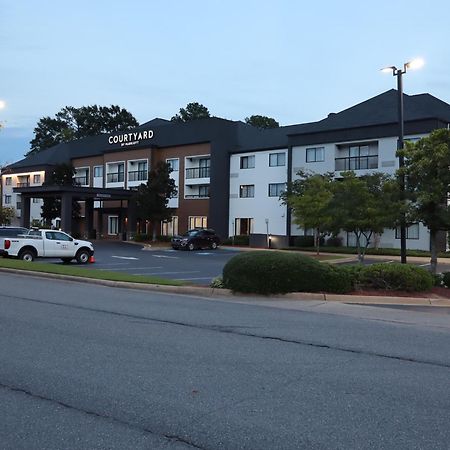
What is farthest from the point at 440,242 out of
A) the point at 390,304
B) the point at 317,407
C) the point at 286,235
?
the point at 317,407

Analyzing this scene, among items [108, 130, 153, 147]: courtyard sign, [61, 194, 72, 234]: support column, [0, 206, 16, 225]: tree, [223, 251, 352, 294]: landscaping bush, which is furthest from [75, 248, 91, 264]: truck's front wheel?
[0, 206, 16, 225]: tree

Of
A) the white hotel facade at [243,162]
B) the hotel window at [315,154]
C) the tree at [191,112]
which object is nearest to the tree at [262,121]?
the tree at [191,112]

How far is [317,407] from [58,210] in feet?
190

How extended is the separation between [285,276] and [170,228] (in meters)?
40.1

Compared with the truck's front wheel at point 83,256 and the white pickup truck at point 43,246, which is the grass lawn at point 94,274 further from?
the truck's front wheel at point 83,256

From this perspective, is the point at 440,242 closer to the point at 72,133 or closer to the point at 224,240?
the point at 224,240

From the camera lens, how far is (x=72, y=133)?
4126 inches

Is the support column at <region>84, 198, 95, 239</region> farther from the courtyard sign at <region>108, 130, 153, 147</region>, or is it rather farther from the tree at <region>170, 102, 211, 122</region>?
the tree at <region>170, 102, 211, 122</region>

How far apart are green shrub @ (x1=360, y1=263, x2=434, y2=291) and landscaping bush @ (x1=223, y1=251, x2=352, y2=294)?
2.27 ft

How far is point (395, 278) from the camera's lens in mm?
14617

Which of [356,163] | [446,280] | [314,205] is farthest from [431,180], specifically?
[356,163]

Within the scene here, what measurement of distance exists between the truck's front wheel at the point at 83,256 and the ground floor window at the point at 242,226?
75.5 feet

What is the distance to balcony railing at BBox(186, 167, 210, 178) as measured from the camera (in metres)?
50.7

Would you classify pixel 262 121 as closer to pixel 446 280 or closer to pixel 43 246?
pixel 43 246
